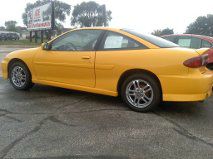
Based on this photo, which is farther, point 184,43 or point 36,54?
point 184,43

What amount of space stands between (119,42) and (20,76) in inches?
94.0

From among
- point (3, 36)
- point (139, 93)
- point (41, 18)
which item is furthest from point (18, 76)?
point (3, 36)

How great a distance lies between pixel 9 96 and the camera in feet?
20.0

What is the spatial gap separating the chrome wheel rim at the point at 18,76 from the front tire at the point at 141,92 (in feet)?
7.70

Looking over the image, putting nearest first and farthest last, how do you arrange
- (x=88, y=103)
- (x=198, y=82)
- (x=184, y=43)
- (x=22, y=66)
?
(x=198, y=82) → (x=88, y=103) → (x=22, y=66) → (x=184, y=43)

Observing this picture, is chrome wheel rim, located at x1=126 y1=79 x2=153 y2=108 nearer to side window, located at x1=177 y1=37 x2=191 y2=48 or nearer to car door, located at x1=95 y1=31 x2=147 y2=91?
car door, located at x1=95 y1=31 x2=147 y2=91

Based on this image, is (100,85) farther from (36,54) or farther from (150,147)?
(150,147)

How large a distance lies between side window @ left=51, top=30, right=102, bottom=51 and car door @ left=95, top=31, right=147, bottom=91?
0.78 feet

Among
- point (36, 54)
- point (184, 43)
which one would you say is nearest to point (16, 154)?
point (36, 54)

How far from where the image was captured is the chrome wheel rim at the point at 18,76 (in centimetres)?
655

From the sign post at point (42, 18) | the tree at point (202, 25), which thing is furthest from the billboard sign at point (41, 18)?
the tree at point (202, 25)

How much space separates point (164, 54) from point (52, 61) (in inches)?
87.7

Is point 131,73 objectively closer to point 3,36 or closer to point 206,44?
point 206,44

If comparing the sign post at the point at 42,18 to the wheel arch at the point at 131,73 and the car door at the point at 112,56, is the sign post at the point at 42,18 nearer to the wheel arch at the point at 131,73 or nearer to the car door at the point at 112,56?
the car door at the point at 112,56
